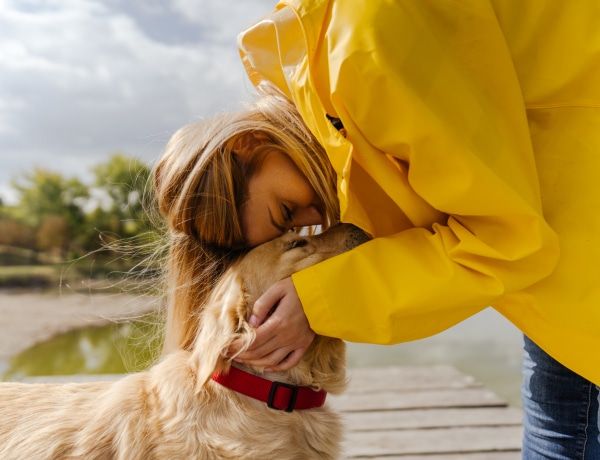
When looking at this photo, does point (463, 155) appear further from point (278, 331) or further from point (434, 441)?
point (434, 441)

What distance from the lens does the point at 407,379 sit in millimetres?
3975

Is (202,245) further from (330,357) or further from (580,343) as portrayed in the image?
(580,343)

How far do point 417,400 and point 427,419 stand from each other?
0.32 m

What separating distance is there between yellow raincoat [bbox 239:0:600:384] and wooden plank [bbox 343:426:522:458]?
4.77 ft

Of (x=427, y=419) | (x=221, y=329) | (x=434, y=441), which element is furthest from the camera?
(x=427, y=419)

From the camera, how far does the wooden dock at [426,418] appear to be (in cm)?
274

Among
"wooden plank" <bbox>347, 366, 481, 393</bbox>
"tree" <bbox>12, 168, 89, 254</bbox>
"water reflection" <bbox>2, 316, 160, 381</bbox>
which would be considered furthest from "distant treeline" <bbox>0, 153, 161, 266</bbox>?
"wooden plank" <bbox>347, 366, 481, 393</bbox>

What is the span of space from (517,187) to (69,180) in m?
21.2

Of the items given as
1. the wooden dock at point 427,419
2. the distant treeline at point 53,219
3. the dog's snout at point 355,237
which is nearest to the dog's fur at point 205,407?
the dog's snout at point 355,237

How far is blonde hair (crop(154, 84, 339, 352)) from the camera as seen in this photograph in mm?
1832

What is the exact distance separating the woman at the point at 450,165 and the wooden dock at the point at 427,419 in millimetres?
1230

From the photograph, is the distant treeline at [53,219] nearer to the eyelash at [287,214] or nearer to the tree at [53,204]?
the tree at [53,204]

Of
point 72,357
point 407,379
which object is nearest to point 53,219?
point 72,357

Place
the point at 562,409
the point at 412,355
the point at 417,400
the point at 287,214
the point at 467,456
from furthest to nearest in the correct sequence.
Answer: the point at 412,355
the point at 417,400
the point at 467,456
the point at 287,214
the point at 562,409
